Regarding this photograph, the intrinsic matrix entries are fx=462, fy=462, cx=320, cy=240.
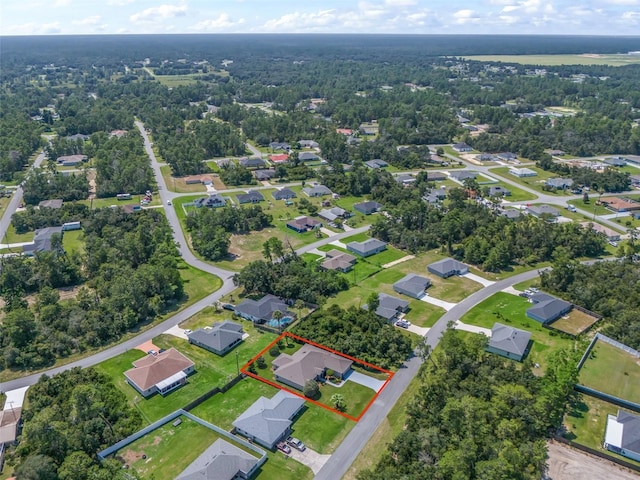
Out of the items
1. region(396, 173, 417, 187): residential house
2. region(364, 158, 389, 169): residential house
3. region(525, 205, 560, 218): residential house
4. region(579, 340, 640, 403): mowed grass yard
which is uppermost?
region(364, 158, 389, 169): residential house

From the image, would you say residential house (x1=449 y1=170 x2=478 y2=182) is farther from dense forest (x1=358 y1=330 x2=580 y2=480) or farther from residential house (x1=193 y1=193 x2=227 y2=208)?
dense forest (x1=358 y1=330 x2=580 y2=480)

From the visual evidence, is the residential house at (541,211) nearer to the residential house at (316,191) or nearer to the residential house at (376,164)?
the residential house at (376,164)

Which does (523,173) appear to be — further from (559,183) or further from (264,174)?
(264,174)

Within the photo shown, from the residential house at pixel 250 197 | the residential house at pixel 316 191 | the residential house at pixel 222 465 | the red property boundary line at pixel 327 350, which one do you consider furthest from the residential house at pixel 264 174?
the residential house at pixel 222 465

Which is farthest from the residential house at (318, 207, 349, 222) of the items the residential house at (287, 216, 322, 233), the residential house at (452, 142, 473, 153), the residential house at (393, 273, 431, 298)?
the residential house at (452, 142, 473, 153)

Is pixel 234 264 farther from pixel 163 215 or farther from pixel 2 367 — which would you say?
pixel 2 367
